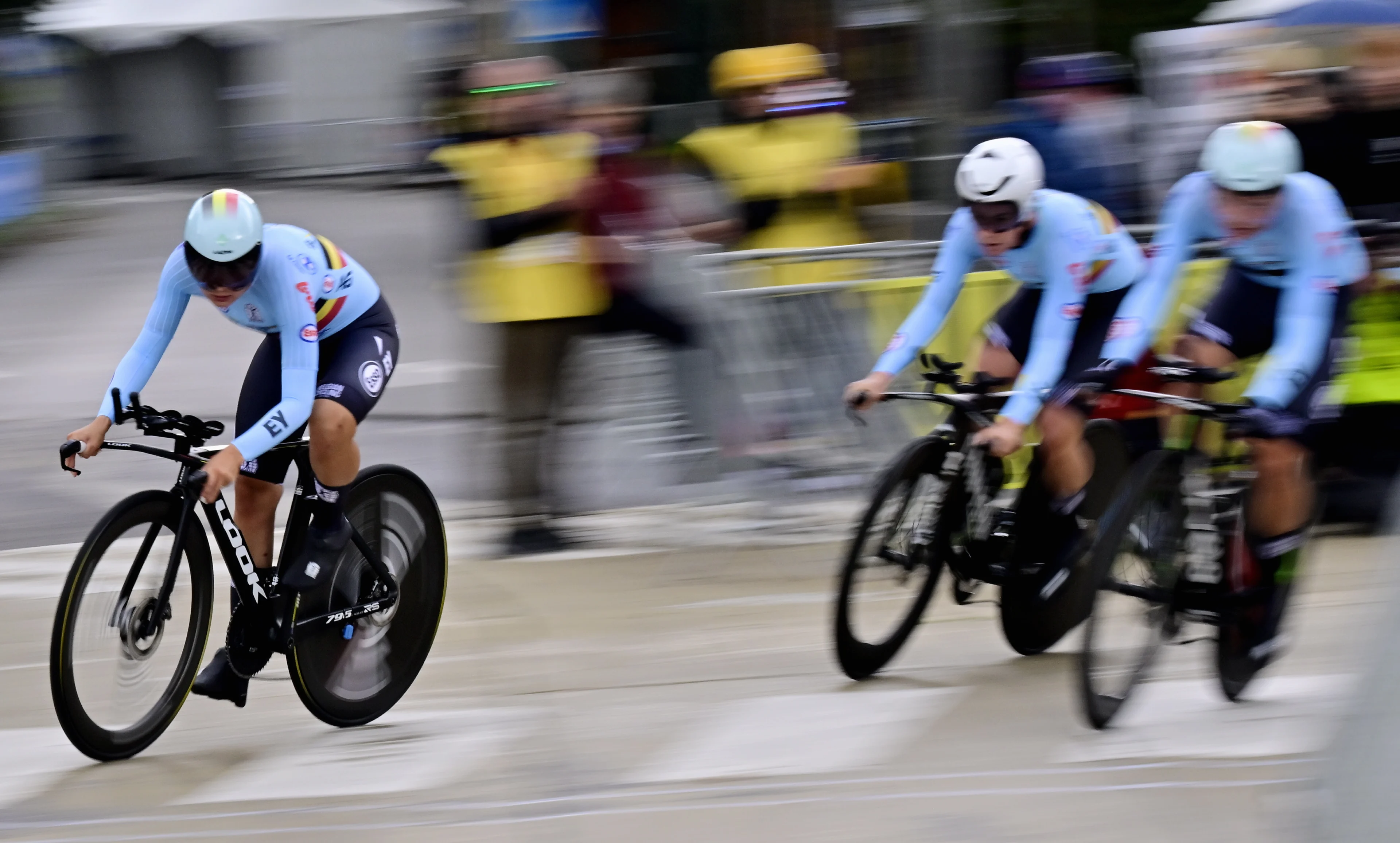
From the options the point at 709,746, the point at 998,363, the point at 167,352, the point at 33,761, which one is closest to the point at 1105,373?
the point at 998,363

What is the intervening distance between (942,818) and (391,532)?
2.18 metres

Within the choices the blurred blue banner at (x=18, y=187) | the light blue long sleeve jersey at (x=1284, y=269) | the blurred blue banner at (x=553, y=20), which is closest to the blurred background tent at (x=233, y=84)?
the blurred blue banner at (x=18, y=187)

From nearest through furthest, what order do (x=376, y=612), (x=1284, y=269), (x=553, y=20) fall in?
(x=1284, y=269)
(x=376, y=612)
(x=553, y=20)

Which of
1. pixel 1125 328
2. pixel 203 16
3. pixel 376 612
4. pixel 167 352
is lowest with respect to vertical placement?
pixel 167 352

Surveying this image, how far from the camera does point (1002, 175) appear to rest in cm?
573

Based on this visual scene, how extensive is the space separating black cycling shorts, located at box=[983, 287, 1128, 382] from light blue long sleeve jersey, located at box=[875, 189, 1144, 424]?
33 millimetres

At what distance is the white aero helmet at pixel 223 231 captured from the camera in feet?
17.0

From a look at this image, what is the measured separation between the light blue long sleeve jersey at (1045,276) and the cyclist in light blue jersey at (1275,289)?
0.20 meters

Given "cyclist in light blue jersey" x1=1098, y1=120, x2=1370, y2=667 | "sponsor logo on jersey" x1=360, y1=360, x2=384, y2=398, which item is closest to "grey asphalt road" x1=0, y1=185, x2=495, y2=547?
"sponsor logo on jersey" x1=360, y1=360, x2=384, y2=398

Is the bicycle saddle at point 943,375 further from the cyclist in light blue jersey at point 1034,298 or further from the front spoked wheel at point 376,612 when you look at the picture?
the front spoked wheel at point 376,612

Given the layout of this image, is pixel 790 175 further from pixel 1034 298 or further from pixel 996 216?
pixel 996 216

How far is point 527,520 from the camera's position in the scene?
817 centimetres

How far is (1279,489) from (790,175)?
3.48 m

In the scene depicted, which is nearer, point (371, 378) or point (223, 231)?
point (223, 231)
